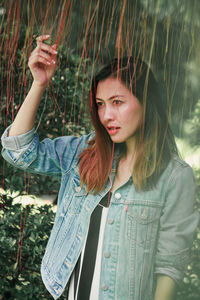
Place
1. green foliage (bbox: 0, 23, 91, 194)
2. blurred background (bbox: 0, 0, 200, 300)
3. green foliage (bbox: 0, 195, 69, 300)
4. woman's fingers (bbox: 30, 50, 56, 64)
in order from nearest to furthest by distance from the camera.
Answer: blurred background (bbox: 0, 0, 200, 300)
woman's fingers (bbox: 30, 50, 56, 64)
green foliage (bbox: 0, 195, 69, 300)
green foliage (bbox: 0, 23, 91, 194)

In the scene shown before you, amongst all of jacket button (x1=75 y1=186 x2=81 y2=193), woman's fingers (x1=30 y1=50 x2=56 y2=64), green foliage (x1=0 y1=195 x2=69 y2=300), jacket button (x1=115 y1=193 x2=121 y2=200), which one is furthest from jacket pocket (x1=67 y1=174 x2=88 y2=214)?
green foliage (x1=0 y1=195 x2=69 y2=300)

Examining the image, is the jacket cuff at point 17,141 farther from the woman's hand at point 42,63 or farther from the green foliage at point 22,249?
the green foliage at point 22,249

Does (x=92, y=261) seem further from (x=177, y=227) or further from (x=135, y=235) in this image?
(x=177, y=227)

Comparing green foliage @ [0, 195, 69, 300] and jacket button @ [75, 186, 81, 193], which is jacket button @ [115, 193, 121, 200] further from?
green foliage @ [0, 195, 69, 300]

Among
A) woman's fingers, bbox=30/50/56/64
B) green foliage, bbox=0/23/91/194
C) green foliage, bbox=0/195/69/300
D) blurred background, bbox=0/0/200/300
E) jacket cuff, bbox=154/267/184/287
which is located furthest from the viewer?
green foliage, bbox=0/23/91/194

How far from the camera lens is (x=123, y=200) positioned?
0.98 metres

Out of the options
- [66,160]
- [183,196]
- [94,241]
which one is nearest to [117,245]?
[94,241]

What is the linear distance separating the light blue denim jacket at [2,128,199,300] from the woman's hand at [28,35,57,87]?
167mm

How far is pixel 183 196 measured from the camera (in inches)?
35.8

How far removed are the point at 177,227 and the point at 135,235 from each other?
4.5 inches

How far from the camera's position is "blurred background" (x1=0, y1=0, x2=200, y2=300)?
0.79 m

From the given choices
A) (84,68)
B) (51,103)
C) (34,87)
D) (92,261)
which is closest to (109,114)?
(84,68)

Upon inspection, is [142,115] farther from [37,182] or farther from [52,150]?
[37,182]

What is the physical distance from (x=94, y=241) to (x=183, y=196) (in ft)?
0.88
